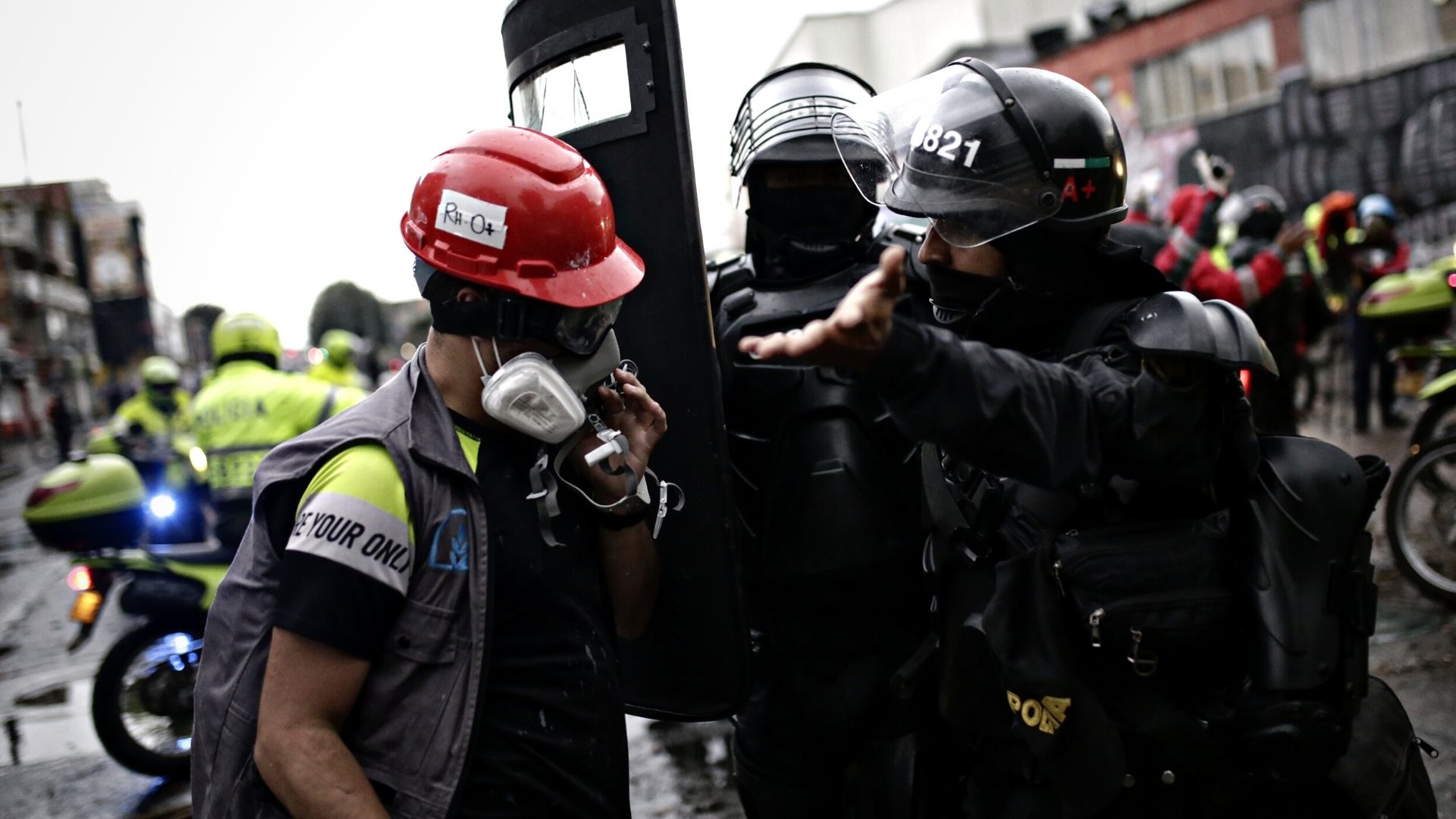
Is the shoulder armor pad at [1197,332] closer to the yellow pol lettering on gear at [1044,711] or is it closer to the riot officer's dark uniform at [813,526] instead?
the yellow pol lettering on gear at [1044,711]

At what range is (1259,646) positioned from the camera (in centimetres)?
161

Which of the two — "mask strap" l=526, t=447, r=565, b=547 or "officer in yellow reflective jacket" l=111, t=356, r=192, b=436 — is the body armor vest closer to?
"mask strap" l=526, t=447, r=565, b=547

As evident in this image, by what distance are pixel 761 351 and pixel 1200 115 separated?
91.0ft

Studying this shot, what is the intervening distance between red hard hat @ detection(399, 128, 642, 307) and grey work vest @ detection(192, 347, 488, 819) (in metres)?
0.28

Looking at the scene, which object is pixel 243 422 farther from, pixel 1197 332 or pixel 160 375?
pixel 160 375

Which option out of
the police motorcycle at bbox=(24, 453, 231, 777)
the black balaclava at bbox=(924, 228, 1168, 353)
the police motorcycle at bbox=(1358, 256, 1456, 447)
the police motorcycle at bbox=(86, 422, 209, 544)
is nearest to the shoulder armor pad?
the black balaclava at bbox=(924, 228, 1168, 353)

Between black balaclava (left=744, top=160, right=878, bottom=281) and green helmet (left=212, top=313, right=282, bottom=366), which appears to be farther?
green helmet (left=212, top=313, right=282, bottom=366)

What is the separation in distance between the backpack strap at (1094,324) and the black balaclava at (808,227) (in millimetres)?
937

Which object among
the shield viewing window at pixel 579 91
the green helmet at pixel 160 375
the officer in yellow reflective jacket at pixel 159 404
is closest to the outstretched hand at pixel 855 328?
the shield viewing window at pixel 579 91

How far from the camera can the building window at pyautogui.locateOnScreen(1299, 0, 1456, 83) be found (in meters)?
20.1

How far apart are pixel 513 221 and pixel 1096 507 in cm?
106

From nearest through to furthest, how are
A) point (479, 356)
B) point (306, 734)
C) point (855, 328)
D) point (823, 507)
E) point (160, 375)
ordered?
point (855, 328) < point (306, 734) < point (479, 356) < point (823, 507) < point (160, 375)

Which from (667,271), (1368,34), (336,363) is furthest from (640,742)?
(1368,34)

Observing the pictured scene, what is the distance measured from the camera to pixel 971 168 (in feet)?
5.93
